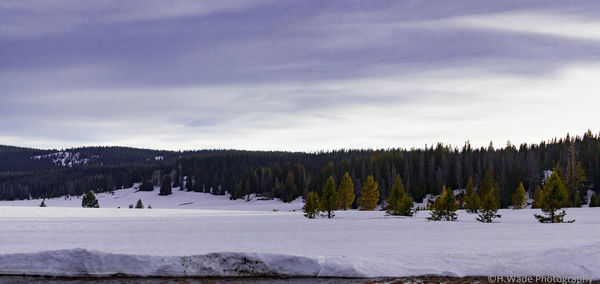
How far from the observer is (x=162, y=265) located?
14.7 meters

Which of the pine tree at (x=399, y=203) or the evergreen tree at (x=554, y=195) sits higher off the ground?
the evergreen tree at (x=554, y=195)

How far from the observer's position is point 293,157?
184 metres

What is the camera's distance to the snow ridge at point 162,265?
570 inches

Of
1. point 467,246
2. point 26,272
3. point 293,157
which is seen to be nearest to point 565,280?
point 467,246

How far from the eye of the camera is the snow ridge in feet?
47.5

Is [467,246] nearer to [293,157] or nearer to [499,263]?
[499,263]

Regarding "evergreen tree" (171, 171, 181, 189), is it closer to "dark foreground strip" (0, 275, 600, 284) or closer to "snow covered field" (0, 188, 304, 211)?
"snow covered field" (0, 188, 304, 211)

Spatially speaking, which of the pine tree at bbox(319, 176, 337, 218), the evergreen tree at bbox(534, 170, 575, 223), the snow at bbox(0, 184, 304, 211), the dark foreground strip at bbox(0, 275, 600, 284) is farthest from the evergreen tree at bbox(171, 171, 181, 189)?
the dark foreground strip at bbox(0, 275, 600, 284)

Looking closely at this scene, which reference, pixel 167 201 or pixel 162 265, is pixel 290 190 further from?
pixel 162 265

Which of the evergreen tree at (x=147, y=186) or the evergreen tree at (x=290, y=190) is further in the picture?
the evergreen tree at (x=147, y=186)

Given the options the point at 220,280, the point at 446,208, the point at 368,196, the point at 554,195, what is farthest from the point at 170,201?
the point at 220,280

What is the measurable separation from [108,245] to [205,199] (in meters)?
127

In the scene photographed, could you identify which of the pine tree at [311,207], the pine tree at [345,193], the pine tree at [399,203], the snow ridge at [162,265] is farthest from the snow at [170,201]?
the snow ridge at [162,265]

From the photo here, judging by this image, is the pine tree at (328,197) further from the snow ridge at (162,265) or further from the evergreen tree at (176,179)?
the evergreen tree at (176,179)
